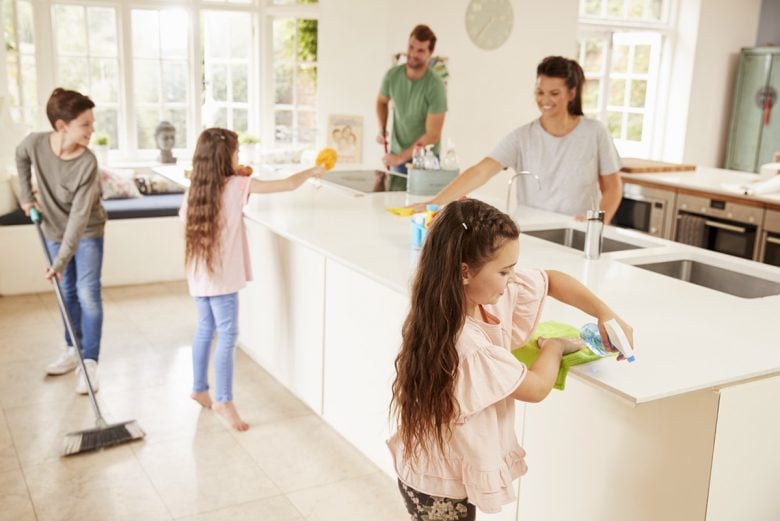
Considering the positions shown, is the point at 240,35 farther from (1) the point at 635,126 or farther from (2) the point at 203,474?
(2) the point at 203,474

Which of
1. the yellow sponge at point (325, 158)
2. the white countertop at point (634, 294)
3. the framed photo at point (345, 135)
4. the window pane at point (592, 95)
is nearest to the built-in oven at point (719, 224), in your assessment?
the white countertop at point (634, 294)

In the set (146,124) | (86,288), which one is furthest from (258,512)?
(146,124)

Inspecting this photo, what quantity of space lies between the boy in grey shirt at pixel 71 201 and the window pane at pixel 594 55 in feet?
19.7

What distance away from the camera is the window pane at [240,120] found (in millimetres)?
6973

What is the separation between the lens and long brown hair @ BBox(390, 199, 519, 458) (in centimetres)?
162

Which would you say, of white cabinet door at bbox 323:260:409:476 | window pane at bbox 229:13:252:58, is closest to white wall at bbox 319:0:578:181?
window pane at bbox 229:13:252:58

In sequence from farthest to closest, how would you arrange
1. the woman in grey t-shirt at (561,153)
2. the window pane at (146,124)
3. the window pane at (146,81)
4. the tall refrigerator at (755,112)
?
the tall refrigerator at (755,112)
the window pane at (146,124)
the window pane at (146,81)
the woman in grey t-shirt at (561,153)

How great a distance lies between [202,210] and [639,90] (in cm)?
672

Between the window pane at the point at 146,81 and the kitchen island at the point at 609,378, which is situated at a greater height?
the window pane at the point at 146,81

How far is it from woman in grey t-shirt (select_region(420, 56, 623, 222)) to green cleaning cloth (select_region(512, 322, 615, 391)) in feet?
4.85

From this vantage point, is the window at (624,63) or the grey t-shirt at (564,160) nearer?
the grey t-shirt at (564,160)

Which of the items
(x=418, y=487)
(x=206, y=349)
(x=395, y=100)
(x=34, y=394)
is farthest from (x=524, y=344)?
(x=395, y=100)

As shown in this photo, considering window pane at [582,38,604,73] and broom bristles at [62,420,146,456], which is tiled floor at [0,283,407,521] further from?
window pane at [582,38,604,73]

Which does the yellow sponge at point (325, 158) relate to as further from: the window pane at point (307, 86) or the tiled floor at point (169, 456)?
the window pane at point (307, 86)
